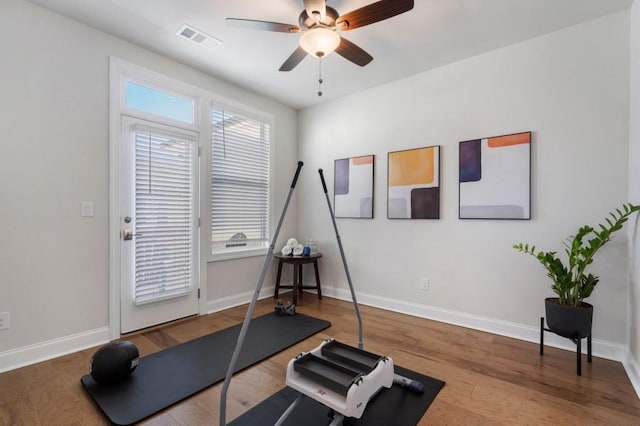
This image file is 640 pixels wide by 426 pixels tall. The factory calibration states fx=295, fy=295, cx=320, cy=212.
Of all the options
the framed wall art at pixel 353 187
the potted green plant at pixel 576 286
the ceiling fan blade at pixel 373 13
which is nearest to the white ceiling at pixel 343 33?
the ceiling fan blade at pixel 373 13

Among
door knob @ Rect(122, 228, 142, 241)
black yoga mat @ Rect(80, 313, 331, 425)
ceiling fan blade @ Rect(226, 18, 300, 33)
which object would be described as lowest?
black yoga mat @ Rect(80, 313, 331, 425)

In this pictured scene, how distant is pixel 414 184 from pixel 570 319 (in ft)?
5.99

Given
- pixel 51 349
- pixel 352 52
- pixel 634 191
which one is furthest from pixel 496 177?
pixel 51 349

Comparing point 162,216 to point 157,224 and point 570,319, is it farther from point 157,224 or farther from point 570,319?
point 570,319

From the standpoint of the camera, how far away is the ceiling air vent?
2.62 meters

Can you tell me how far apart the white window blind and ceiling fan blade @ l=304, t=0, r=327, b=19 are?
77.9 inches

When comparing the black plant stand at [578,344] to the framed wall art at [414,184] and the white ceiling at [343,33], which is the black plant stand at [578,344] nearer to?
the framed wall art at [414,184]

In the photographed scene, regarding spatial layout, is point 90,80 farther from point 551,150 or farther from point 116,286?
point 551,150


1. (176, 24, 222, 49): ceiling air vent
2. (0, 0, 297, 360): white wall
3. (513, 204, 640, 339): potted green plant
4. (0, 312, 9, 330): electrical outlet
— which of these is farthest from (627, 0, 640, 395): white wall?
(0, 312, 9, 330): electrical outlet

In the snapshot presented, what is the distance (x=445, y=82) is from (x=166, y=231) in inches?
133

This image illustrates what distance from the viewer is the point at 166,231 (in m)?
3.09

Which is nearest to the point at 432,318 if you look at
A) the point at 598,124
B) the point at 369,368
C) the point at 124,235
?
the point at 369,368

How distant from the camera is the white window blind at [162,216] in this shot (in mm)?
2899

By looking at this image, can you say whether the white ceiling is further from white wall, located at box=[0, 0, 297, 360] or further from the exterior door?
the exterior door
